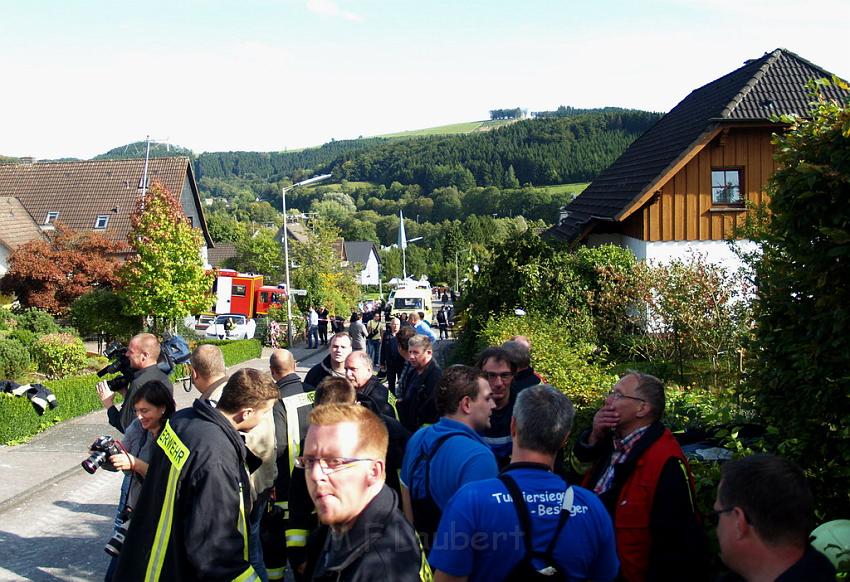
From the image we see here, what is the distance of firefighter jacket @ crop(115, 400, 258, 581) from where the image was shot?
3.75 metres

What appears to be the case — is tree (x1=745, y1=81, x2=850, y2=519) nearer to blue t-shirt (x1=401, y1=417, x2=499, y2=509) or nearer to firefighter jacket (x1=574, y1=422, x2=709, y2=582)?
firefighter jacket (x1=574, y1=422, x2=709, y2=582)

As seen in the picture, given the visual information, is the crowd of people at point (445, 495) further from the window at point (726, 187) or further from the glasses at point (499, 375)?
the window at point (726, 187)

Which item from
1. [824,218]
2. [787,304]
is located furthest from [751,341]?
[824,218]

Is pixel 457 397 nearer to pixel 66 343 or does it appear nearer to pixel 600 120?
pixel 66 343

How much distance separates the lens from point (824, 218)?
170 inches

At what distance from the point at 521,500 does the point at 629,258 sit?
13680 mm

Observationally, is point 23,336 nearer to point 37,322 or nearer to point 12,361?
point 37,322

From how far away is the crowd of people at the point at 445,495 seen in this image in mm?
2875

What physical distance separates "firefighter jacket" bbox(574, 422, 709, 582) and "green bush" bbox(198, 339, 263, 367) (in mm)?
23204

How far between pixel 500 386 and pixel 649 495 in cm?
208

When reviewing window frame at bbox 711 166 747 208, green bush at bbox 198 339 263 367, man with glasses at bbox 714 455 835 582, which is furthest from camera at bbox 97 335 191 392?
green bush at bbox 198 339 263 367

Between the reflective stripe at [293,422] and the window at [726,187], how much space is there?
14.7 metres

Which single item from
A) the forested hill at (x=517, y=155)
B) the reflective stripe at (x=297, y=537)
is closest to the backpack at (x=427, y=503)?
the reflective stripe at (x=297, y=537)

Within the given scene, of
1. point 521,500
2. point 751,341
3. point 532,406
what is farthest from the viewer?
point 751,341
